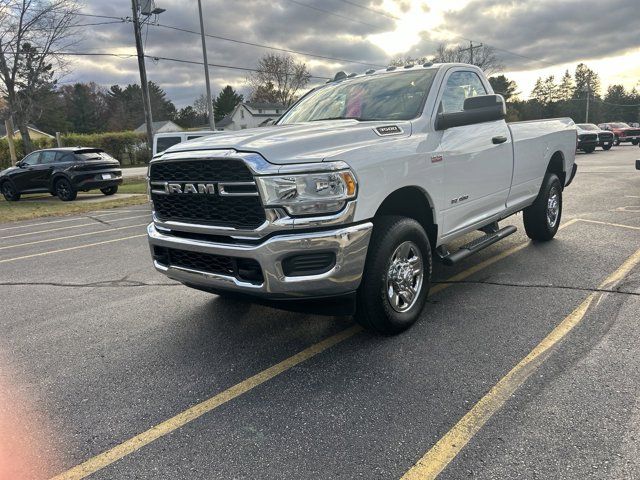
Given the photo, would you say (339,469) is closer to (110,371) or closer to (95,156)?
(110,371)

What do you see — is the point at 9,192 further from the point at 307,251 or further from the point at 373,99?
the point at 307,251

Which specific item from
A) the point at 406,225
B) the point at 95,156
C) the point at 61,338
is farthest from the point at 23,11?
the point at 406,225

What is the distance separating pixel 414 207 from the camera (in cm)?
394

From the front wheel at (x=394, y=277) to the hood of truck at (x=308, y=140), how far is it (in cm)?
61

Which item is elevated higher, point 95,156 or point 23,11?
point 23,11

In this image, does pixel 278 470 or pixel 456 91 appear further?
pixel 456 91

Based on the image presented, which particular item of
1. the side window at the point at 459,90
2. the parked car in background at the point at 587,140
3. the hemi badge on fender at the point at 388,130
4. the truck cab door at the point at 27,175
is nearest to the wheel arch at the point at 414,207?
the hemi badge on fender at the point at 388,130

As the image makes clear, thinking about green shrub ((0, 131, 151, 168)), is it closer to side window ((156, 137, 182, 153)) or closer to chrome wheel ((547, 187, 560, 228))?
side window ((156, 137, 182, 153))

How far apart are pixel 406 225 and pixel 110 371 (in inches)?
94.0

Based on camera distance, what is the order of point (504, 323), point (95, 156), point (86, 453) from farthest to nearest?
1. point (95, 156)
2. point (504, 323)
3. point (86, 453)

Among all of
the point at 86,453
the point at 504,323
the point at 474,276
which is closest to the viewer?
the point at 86,453

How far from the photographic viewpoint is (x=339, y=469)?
2.27m

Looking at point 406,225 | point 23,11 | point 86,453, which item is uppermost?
point 23,11

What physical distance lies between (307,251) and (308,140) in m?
0.79
